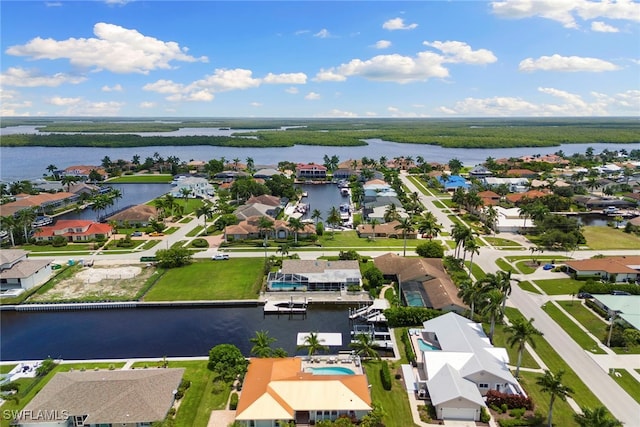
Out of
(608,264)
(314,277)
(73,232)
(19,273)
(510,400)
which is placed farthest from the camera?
(73,232)

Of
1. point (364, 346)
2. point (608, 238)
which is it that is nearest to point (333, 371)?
point (364, 346)

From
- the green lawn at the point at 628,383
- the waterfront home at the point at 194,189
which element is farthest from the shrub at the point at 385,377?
the waterfront home at the point at 194,189

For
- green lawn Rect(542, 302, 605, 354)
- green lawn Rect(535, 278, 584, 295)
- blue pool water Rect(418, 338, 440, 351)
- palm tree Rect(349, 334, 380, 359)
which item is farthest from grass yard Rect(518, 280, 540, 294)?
palm tree Rect(349, 334, 380, 359)

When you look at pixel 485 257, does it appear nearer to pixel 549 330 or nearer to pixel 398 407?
pixel 549 330

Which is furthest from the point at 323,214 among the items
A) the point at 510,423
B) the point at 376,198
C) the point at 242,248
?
the point at 510,423

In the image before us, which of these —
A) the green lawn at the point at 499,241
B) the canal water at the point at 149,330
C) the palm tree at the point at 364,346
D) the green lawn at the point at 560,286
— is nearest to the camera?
the palm tree at the point at 364,346

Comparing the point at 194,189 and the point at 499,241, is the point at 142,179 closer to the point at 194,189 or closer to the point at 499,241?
the point at 194,189

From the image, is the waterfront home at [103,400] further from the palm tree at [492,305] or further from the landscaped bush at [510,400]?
the palm tree at [492,305]
